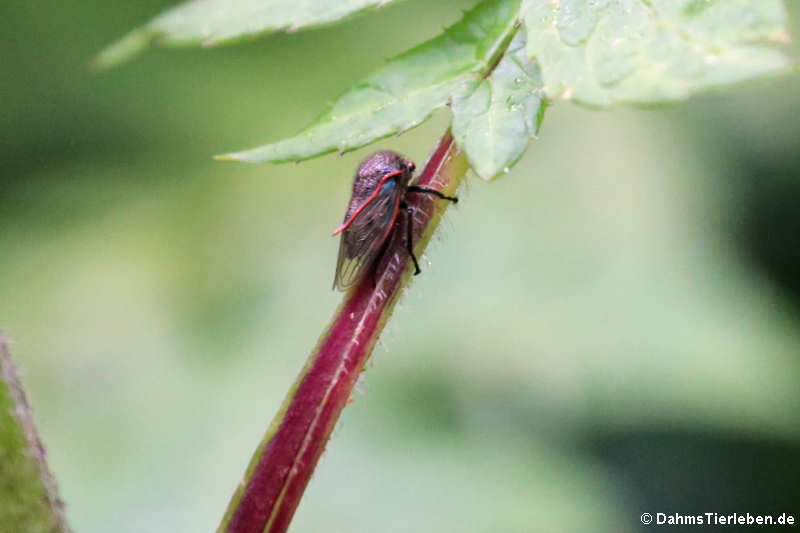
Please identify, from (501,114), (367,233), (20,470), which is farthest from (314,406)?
(367,233)

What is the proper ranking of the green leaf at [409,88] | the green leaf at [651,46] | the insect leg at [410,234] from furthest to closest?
1. the insect leg at [410,234]
2. the green leaf at [409,88]
3. the green leaf at [651,46]

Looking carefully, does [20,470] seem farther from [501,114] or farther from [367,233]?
[367,233]

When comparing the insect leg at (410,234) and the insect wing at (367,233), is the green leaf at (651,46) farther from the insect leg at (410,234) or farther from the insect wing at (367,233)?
the insect wing at (367,233)

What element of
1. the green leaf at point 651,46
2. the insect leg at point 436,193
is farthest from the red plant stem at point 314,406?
the green leaf at point 651,46

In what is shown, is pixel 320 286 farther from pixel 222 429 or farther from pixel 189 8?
pixel 189 8

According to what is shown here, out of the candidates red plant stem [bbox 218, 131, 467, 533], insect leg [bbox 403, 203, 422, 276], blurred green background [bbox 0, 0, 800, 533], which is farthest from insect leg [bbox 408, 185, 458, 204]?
blurred green background [bbox 0, 0, 800, 533]

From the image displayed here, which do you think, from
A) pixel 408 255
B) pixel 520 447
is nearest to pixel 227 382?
pixel 520 447
